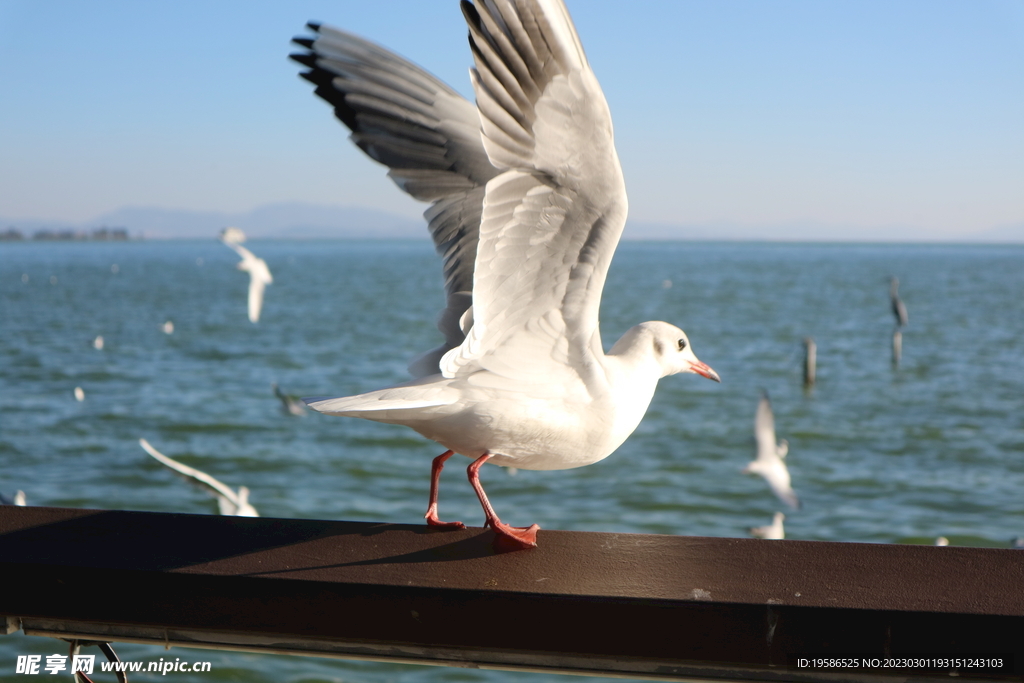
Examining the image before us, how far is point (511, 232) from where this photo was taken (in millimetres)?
2078

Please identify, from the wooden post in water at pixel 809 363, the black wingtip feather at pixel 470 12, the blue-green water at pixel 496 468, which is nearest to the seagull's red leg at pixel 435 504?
the black wingtip feather at pixel 470 12

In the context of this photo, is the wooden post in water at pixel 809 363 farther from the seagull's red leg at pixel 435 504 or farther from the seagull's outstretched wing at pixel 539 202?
the seagull's outstretched wing at pixel 539 202

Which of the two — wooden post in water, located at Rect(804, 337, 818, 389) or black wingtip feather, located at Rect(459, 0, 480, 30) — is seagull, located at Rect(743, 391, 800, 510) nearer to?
black wingtip feather, located at Rect(459, 0, 480, 30)

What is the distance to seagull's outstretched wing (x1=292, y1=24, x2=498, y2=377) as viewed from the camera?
8.29 feet

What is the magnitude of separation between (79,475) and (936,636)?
1160 centimetres

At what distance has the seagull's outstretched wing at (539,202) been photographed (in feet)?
6.32

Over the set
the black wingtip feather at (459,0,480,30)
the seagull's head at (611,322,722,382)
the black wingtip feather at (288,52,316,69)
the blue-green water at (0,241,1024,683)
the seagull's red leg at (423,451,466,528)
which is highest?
the blue-green water at (0,241,1024,683)

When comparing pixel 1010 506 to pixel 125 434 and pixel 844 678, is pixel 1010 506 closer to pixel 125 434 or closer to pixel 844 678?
pixel 844 678

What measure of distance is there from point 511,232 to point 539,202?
0.09 metres

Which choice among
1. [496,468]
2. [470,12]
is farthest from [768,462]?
[470,12]

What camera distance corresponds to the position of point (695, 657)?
1.55 meters

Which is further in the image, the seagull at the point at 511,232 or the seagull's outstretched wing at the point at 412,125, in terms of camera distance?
the seagull's outstretched wing at the point at 412,125

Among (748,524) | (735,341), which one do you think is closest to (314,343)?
(735,341)

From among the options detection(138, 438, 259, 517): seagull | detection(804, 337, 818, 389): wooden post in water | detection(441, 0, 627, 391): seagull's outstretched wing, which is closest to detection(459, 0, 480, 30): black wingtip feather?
detection(441, 0, 627, 391): seagull's outstretched wing
